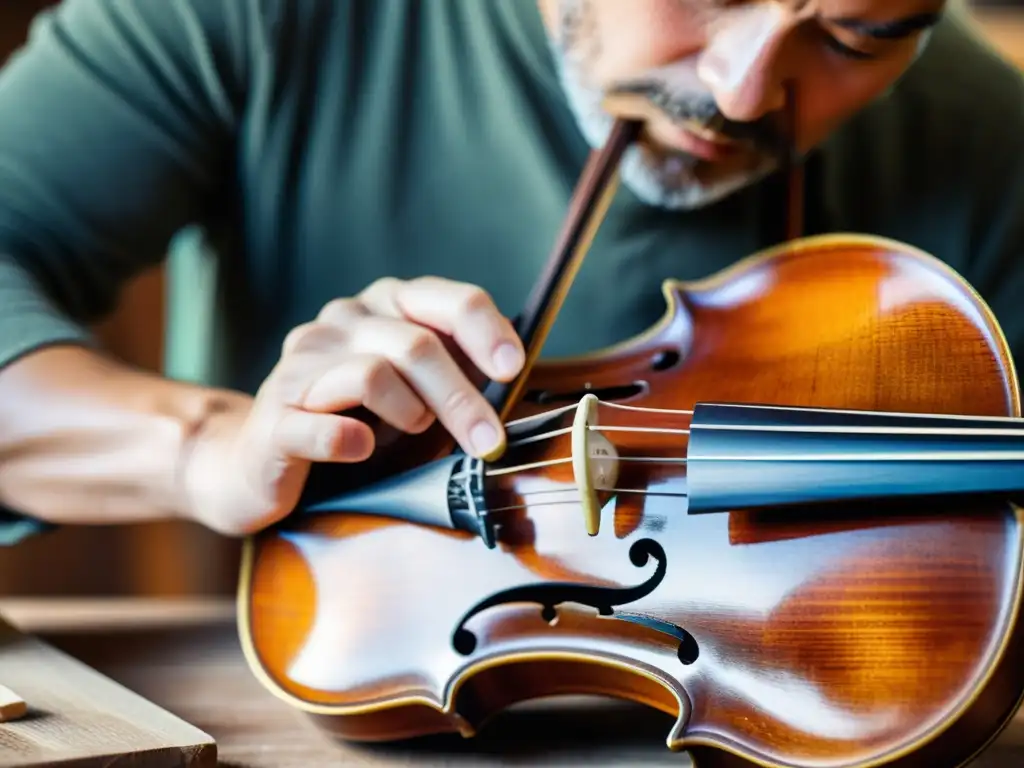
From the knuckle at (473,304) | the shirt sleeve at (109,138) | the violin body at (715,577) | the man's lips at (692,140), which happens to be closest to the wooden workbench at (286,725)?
the violin body at (715,577)

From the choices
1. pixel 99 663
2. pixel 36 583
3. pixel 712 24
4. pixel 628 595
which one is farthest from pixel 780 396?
pixel 36 583

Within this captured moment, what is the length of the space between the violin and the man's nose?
0.37 ft

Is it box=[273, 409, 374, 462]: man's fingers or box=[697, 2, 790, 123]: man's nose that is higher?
box=[697, 2, 790, 123]: man's nose

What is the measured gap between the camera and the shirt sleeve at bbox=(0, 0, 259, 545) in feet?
2.32

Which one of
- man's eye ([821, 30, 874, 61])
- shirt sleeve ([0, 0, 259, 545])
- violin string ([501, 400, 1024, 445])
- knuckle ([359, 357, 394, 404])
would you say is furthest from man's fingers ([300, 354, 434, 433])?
man's eye ([821, 30, 874, 61])

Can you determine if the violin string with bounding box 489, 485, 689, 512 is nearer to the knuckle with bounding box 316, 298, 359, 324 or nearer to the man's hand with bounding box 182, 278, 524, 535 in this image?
the man's hand with bounding box 182, 278, 524, 535

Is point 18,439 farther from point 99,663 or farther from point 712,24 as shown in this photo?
point 712,24

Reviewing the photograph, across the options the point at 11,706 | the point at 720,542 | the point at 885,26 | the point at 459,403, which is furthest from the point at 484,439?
the point at 885,26

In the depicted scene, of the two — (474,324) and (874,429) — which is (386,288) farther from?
(874,429)

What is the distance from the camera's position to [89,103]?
0.74 meters

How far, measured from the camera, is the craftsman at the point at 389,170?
62 cm

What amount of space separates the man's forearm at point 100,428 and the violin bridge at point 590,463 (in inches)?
10.1

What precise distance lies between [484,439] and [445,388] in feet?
0.11

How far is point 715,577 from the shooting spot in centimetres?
43
